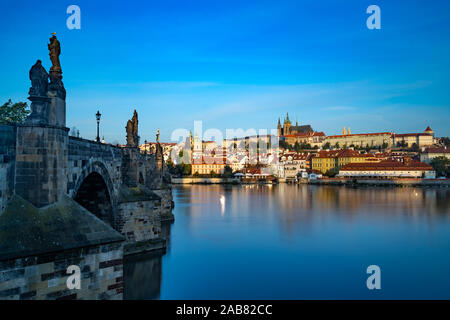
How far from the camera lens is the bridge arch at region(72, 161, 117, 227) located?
1739 centimetres

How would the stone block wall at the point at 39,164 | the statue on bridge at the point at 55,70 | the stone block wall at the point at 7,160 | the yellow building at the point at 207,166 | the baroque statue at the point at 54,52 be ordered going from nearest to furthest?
1. the stone block wall at the point at 7,160
2. the stone block wall at the point at 39,164
3. the statue on bridge at the point at 55,70
4. the baroque statue at the point at 54,52
5. the yellow building at the point at 207,166

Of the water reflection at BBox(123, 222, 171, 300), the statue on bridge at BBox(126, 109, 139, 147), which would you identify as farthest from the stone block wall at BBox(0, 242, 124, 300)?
the statue on bridge at BBox(126, 109, 139, 147)

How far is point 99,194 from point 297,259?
37.7 feet

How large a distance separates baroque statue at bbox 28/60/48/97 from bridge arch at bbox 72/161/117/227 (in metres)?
7.34

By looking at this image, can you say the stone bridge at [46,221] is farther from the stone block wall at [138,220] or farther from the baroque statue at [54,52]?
the stone block wall at [138,220]

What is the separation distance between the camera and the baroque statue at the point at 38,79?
9.34 metres

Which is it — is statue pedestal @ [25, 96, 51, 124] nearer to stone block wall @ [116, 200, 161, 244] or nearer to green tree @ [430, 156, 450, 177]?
stone block wall @ [116, 200, 161, 244]

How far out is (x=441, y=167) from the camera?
105 metres

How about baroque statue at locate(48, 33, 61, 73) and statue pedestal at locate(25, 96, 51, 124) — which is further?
baroque statue at locate(48, 33, 61, 73)

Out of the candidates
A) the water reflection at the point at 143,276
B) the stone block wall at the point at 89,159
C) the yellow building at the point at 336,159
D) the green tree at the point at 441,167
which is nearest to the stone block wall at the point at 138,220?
the water reflection at the point at 143,276

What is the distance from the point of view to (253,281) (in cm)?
1844

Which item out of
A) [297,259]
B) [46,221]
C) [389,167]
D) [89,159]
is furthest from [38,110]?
[389,167]

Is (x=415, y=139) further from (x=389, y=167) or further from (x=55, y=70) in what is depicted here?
(x=55, y=70)

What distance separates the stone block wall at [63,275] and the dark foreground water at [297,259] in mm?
7010
